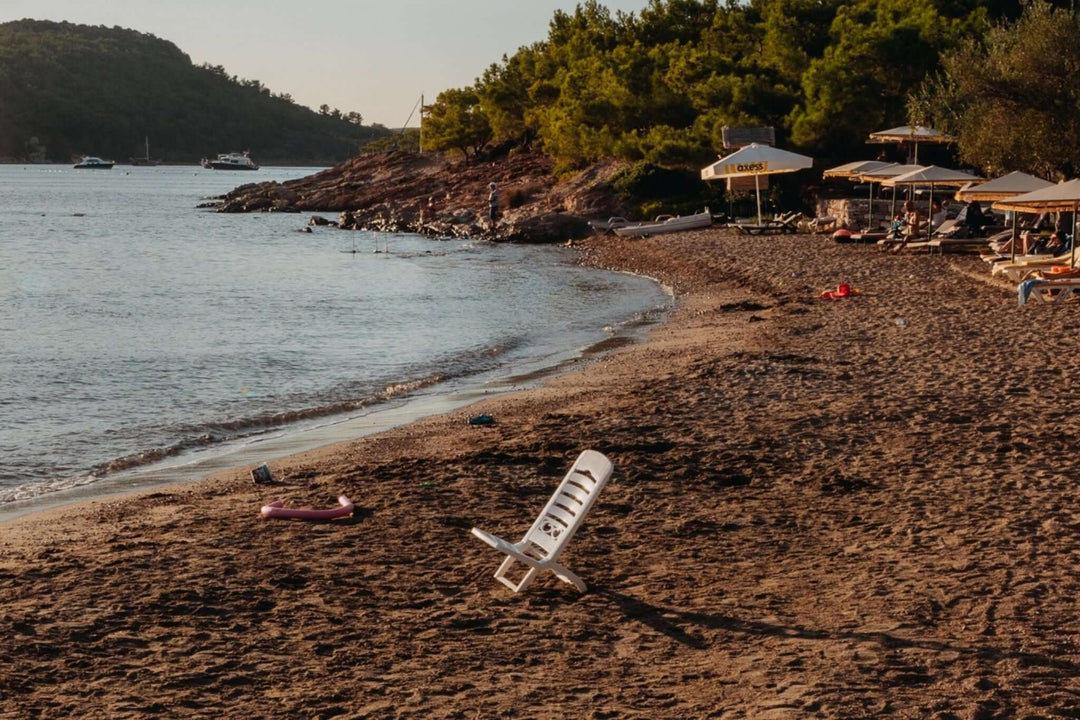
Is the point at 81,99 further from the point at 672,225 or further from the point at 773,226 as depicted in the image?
the point at 773,226

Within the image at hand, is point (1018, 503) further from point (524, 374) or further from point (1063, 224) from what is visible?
point (1063, 224)

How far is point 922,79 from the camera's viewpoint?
1559 inches

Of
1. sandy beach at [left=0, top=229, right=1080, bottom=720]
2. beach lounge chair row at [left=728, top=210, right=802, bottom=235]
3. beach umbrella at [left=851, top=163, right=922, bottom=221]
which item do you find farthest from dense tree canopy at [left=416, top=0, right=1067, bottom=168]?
sandy beach at [left=0, top=229, right=1080, bottom=720]

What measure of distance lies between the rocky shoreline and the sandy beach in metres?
33.6

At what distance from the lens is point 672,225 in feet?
130

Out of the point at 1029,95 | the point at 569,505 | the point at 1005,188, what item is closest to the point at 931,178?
the point at 1029,95

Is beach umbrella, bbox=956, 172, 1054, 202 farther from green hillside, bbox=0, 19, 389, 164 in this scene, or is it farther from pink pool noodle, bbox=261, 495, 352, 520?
green hillside, bbox=0, 19, 389, 164

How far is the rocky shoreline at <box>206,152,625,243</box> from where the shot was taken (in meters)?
46.7

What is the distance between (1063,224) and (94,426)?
2044 cm

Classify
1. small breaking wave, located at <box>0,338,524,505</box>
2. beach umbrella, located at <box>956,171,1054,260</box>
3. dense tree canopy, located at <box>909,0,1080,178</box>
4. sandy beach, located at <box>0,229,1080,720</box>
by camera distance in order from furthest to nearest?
dense tree canopy, located at <box>909,0,1080,178</box> → beach umbrella, located at <box>956,171,1054,260</box> → small breaking wave, located at <box>0,338,524,505</box> → sandy beach, located at <box>0,229,1080,720</box>

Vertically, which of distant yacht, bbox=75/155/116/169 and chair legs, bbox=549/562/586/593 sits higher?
distant yacht, bbox=75/155/116/169

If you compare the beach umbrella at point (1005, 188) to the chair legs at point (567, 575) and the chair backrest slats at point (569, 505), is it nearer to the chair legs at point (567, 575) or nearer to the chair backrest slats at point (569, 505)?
the chair backrest slats at point (569, 505)

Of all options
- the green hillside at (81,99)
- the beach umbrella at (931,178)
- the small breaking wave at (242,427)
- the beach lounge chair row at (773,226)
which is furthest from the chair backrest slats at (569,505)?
the green hillside at (81,99)

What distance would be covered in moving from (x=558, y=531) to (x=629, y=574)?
0.46m
